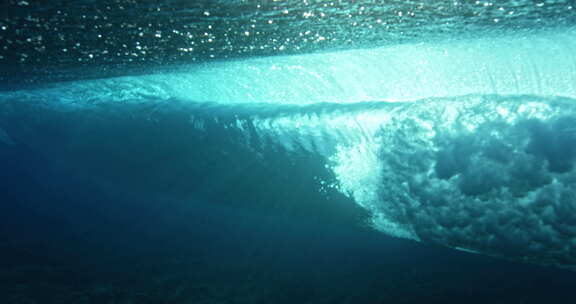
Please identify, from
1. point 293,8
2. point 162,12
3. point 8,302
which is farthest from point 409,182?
point 8,302

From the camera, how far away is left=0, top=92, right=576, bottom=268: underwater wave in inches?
79.4

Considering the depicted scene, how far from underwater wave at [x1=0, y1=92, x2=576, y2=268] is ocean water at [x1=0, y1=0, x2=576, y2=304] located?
0.04 ft

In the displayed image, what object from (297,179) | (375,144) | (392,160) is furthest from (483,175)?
(297,179)

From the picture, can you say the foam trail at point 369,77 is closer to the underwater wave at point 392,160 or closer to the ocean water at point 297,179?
the ocean water at point 297,179

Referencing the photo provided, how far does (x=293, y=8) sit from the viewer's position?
186cm

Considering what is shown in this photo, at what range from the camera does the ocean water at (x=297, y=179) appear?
6.52 ft

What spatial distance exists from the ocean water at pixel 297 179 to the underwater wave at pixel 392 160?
1 cm

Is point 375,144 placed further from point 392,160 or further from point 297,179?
point 297,179

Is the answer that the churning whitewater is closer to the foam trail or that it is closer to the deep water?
the foam trail

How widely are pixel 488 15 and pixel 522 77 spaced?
634 cm

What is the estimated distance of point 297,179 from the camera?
3281 mm

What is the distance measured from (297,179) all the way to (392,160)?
1031 millimetres

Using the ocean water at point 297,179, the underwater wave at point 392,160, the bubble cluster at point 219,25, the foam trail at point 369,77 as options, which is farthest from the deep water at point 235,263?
the foam trail at point 369,77

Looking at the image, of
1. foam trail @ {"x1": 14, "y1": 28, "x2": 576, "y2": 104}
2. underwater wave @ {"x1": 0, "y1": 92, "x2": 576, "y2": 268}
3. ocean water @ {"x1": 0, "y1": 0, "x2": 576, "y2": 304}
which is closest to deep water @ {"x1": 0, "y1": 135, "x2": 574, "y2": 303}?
ocean water @ {"x1": 0, "y1": 0, "x2": 576, "y2": 304}
